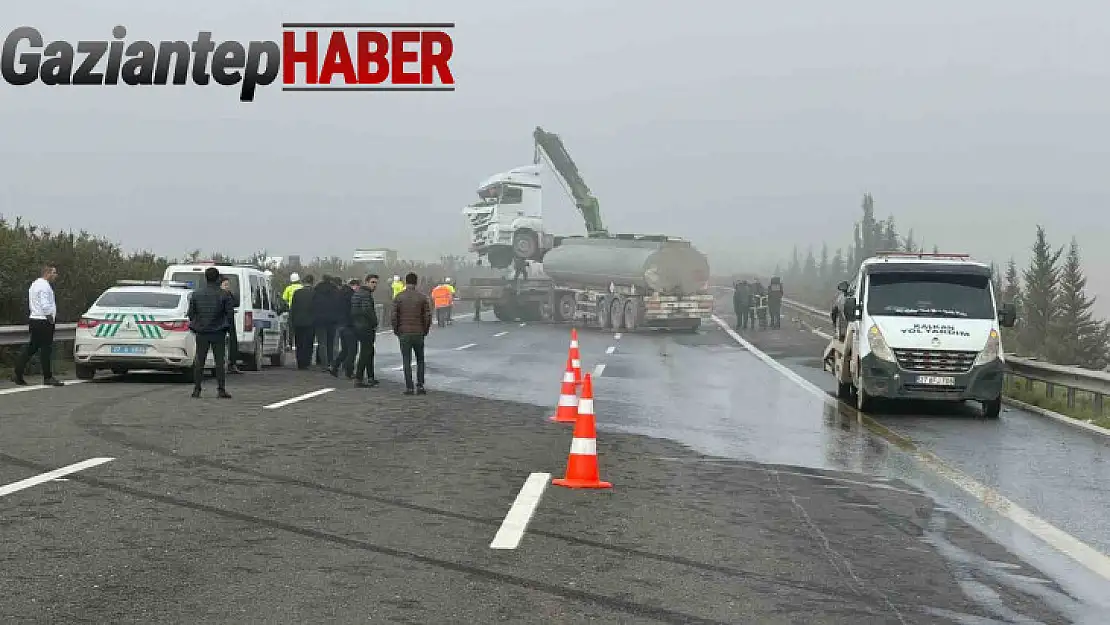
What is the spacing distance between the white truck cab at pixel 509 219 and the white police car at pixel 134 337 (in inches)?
1168

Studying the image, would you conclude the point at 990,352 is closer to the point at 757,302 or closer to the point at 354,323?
the point at 354,323

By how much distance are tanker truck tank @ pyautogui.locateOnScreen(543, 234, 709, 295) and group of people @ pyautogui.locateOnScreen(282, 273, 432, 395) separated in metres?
17.7

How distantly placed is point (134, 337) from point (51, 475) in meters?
9.66

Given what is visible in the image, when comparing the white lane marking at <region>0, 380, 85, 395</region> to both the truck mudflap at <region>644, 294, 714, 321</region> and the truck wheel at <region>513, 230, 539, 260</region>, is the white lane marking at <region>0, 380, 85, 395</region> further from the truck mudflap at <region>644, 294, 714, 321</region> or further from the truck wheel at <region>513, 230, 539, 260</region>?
the truck wheel at <region>513, 230, 539, 260</region>

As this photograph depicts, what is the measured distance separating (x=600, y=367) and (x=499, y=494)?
54.2ft

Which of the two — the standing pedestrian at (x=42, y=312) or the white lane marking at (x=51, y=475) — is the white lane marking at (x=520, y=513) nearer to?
the white lane marking at (x=51, y=475)

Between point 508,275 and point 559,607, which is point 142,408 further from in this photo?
point 508,275

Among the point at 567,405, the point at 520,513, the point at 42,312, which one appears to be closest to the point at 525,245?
the point at 42,312

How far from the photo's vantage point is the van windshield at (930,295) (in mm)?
17781

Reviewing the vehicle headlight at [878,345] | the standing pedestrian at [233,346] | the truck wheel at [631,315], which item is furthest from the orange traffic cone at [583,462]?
the truck wheel at [631,315]

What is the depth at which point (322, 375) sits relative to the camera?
22328 millimetres

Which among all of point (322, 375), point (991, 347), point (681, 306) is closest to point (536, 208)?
point (681, 306)

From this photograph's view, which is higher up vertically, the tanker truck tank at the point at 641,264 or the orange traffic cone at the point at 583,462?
the tanker truck tank at the point at 641,264

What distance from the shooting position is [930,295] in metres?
18.0
